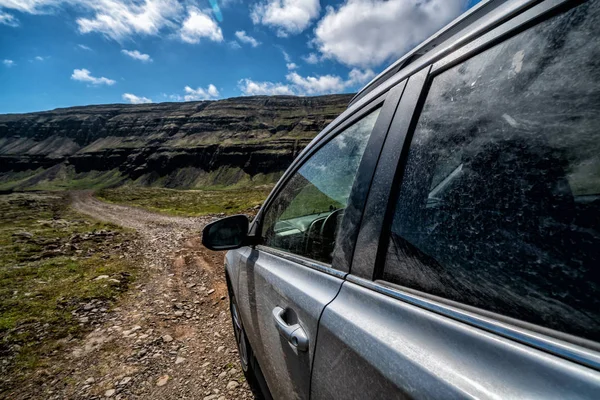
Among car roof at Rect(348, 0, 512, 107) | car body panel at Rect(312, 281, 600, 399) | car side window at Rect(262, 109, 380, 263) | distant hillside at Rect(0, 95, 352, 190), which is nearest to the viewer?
car body panel at Rect(312, 281, 600, 399)

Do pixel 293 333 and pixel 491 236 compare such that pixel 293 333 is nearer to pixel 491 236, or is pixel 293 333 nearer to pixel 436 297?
pixel 436 297

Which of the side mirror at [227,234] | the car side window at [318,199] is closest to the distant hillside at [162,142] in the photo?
the side mirror at [227,234]

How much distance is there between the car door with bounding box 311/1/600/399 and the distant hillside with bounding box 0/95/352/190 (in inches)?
4329

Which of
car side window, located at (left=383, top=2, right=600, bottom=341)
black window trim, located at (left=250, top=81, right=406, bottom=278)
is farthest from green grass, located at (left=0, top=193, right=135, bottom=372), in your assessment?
car side window, located at (left=383, top=2, right=600, bottom=341)

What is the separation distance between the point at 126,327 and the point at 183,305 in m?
0.98

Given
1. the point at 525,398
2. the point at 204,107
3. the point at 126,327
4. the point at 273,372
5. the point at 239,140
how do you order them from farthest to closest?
the point at 204,107, the point at 239,140, the point at 126,327, the point at 273,372, the point at 525,398

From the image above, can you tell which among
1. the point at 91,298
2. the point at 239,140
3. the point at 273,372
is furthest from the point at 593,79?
the point at 239,140

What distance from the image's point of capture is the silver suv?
55 cm

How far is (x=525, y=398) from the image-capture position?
1.69ft

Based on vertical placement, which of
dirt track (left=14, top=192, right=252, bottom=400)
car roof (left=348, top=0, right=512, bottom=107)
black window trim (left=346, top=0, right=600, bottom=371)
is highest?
car roof (left=348, top=0, right=512, bottom=107)

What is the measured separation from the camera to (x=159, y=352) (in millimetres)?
3615

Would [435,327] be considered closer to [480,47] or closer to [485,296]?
[485,296]

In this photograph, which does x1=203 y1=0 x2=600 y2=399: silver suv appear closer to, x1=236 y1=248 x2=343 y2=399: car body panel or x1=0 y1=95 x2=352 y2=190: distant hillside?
x1=236 y1=248 x2=343 y2=399: car body panel

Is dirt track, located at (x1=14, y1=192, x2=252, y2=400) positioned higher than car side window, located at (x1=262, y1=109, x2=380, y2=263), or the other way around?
car side window, located at (x1=262, y1=109, x2=380, y2=263)
